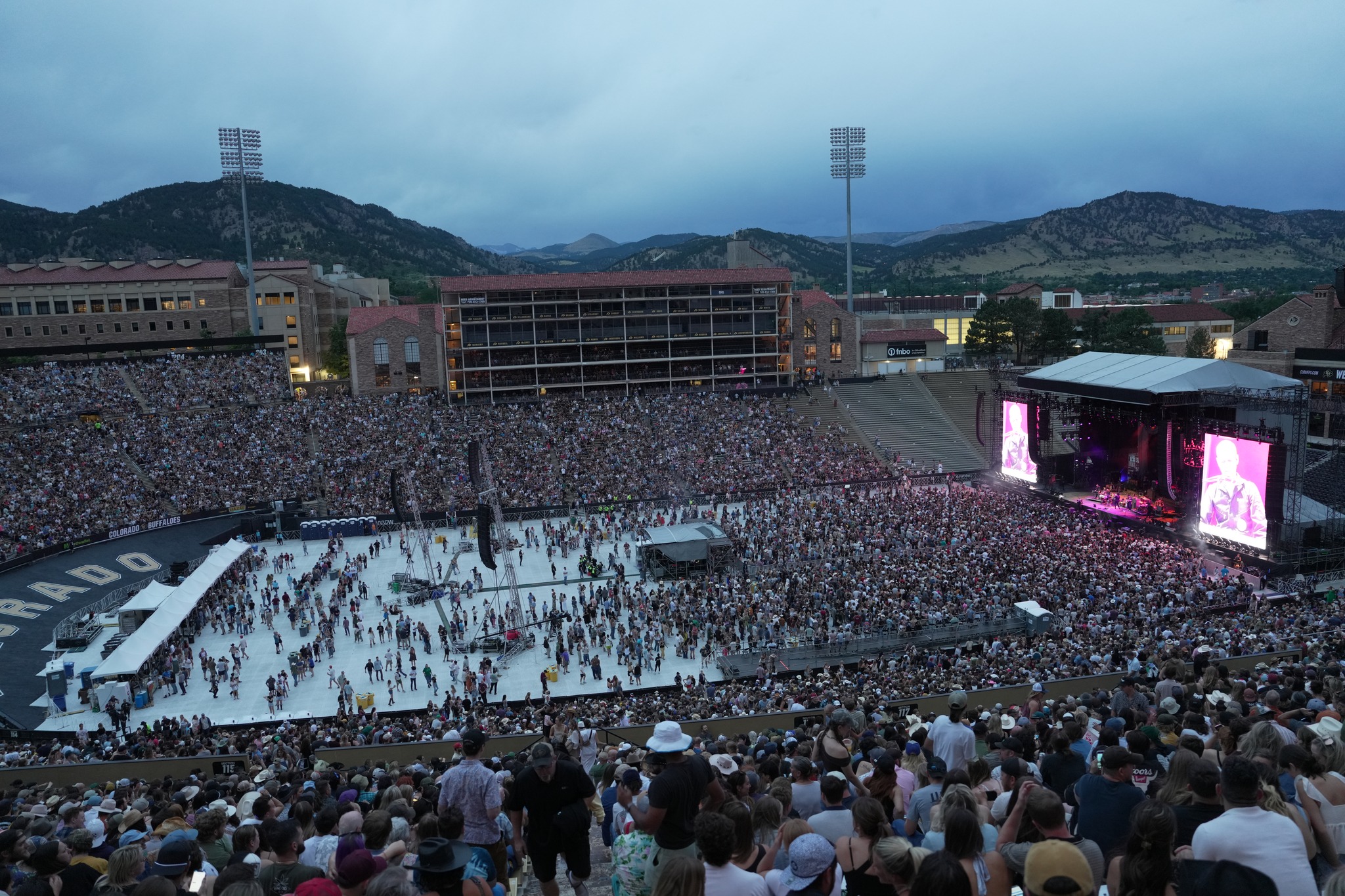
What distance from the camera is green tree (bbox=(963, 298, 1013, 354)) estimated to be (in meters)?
67.4

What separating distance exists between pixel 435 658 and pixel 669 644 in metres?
6.74

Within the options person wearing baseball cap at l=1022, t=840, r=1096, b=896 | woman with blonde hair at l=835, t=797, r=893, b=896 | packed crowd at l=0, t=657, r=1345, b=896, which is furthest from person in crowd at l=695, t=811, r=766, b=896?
person wearing baseball cap at l=1022, t=840, r=1096, b=896

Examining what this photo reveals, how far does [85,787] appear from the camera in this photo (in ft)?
43.3

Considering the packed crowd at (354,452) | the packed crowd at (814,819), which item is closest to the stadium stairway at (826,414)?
the packed crowd at (354,452)

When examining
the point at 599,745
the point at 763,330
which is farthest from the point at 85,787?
the point at 763,330

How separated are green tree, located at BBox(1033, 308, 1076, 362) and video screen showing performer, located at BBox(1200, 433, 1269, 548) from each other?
38.1 meters

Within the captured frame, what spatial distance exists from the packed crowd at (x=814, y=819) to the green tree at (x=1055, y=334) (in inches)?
2323

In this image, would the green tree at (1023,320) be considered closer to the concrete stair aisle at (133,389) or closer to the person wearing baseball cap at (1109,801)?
the concrete stair aisle at (133,389)

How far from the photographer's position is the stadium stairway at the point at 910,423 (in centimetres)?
4919

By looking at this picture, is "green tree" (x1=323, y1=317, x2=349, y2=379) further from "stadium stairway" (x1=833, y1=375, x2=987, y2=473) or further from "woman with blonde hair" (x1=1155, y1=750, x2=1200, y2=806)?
"woman with blonde hair" (x1=1155, y1=750, x2=1200, y2=806)

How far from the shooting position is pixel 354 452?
4541 centimetres

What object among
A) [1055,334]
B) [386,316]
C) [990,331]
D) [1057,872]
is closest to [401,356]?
[386,316]

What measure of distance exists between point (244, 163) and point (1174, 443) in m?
62.6

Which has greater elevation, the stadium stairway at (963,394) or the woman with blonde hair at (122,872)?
the woman with blonde hair at (122,872)
